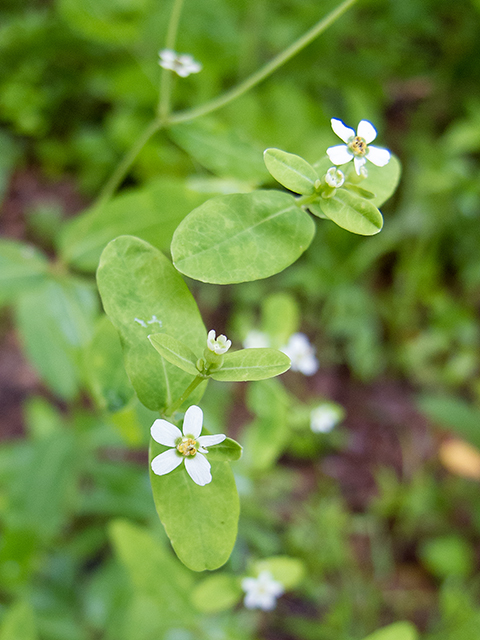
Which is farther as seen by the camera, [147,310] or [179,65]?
[179,65]

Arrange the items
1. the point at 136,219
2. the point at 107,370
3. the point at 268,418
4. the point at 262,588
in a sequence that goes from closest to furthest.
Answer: the point at 107,370, the point at 136,219, the point at 262,588, the point at 268,418

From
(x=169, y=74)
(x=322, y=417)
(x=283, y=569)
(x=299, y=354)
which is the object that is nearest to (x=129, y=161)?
(x=169, y=74)

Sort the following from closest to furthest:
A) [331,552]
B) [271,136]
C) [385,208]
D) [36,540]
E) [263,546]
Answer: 1. [36,540]
2. [263,546]
3. [331,552]
4. [271,136]
5. [385,208]

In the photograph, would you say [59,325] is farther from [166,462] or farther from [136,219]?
[166,462]

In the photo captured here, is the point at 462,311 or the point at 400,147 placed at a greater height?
the point at 400,147

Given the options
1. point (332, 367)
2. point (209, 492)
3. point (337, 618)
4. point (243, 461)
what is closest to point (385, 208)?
point (332, 367)

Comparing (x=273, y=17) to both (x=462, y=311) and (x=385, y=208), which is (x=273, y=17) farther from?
(x=462, y=311)

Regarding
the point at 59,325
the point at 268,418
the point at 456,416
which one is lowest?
the point at 268,418
